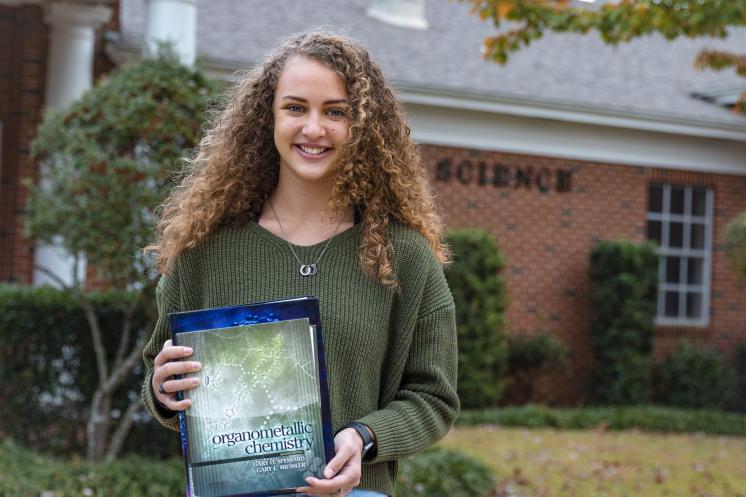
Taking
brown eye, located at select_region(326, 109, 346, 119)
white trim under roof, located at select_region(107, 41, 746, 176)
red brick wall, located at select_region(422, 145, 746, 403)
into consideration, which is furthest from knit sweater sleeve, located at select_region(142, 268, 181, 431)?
red brick wall, located at select_region(422, 145, 746, 403)

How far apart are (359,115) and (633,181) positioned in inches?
449

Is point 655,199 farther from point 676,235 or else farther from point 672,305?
point 672,305

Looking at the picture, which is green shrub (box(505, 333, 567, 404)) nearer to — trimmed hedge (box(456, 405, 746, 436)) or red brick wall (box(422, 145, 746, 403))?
red brick wall (box(422, 145, 746, 403))

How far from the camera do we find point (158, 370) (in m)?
2.25

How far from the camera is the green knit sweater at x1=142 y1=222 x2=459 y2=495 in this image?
2.39 metres

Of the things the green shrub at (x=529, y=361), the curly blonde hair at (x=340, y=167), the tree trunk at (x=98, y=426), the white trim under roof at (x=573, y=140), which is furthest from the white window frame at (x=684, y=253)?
the curly blonde hair at (x=340, y=167)

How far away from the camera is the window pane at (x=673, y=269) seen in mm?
13945

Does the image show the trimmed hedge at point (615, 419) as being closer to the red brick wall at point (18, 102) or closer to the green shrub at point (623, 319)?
the green shrub at point (623, 319)

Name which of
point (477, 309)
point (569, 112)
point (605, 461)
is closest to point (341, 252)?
point (605, 461)

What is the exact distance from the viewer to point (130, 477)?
21.4 feet

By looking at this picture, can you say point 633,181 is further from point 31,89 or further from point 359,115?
point 359,115

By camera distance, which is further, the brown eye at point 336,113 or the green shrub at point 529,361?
the green shrub at point 529,361

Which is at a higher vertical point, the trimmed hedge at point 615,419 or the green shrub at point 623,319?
the green shrub at point 623,319

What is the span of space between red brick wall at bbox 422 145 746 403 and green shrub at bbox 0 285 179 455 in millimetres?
5405
